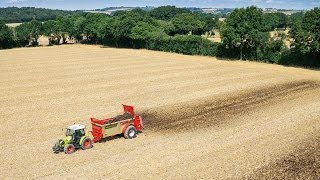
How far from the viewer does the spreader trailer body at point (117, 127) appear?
26.9 m

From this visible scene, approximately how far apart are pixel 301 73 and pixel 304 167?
113 feet

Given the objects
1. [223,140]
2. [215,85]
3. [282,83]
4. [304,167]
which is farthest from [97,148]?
[282,83]

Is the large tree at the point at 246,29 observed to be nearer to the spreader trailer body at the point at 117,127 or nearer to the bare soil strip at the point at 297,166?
the spreader trailer body at the point at 117,127

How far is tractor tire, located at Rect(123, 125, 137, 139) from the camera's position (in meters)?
27.7

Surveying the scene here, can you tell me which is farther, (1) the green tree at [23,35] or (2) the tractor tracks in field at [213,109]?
(1) the green tree at [23,35]

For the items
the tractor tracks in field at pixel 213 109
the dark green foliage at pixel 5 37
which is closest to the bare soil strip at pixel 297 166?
the tractor tracks in field at pixel 213 109

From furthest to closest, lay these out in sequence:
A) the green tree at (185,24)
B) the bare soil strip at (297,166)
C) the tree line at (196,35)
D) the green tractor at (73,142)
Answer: the green tree at (185,24)
the tree line at (196,35)
the green tractor at (73,142)
the bare soil strip at (297,166)

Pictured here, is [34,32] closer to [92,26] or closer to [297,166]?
[92,26]

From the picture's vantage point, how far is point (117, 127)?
27.5 meters

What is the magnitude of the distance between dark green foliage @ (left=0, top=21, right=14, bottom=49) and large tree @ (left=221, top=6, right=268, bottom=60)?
218 ft

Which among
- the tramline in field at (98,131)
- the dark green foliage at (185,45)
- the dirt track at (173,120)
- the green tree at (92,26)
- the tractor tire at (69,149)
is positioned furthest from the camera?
the green tree at (92,26)

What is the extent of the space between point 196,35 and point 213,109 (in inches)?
1948

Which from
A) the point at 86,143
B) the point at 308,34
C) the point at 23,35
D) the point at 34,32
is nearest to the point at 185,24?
the point at 34,32

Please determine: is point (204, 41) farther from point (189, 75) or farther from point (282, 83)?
point (282, 83)
